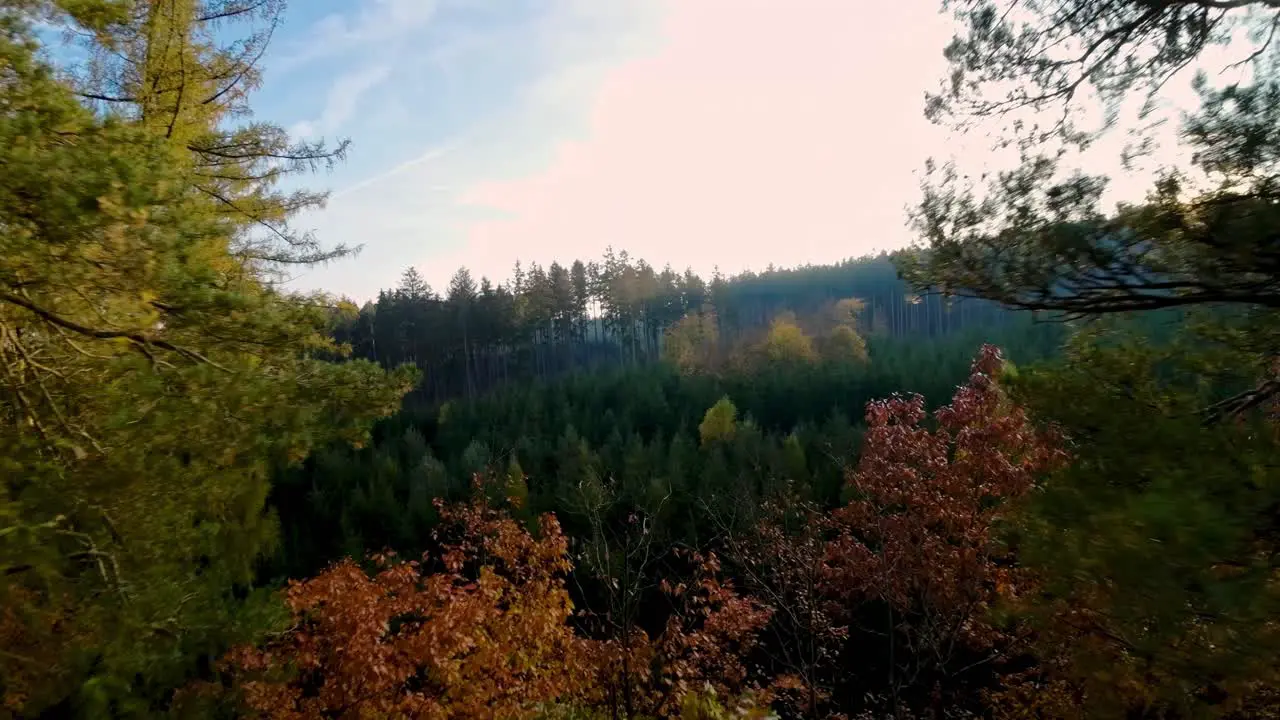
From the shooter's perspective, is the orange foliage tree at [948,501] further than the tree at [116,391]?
Yes

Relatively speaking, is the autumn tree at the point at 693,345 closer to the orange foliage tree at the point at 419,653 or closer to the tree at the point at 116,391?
the orange foliage tree at the point at 419,653

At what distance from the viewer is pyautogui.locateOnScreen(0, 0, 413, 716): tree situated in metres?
3.15

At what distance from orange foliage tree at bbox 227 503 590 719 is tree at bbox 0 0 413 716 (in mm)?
3296

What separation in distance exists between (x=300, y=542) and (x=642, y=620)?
11.9m

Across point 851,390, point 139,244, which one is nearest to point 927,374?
point 851,390

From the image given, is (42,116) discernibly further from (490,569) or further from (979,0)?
(490,569)

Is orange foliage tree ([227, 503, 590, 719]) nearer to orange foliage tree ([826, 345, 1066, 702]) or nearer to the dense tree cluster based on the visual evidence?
orange foliage tree ([826, 345, 1066, 702])

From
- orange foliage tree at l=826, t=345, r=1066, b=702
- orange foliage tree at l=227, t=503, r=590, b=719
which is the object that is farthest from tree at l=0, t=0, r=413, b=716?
orange foliage tree at l=826, t=345, r=1066, b=702

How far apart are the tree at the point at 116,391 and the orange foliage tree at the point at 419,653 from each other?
3.30m

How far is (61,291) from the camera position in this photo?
354 cm

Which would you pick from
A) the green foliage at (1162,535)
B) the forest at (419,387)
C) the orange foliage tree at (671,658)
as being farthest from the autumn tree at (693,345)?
the green foliage at (1162,535)

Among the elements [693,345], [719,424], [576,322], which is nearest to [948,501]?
[719,424]

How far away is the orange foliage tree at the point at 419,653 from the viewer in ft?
27.5

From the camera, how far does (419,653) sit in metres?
8.66
